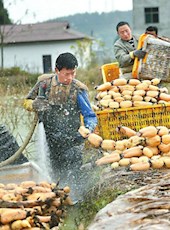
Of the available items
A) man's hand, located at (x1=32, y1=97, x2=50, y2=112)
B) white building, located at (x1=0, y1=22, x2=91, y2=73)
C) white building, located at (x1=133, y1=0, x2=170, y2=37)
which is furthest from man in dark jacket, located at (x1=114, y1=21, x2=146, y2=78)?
white building, located at (x1=0, y1=22, x2=91, y2=73)

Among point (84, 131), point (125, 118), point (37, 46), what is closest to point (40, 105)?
point (84, 131)

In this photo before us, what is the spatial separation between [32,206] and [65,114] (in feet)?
5.53

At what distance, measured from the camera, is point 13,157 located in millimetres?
7496

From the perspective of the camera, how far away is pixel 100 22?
128375 mm

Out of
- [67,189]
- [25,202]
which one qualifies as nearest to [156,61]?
[67,189]

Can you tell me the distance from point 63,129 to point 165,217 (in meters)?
2.98

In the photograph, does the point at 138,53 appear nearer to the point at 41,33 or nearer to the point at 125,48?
the point at 125,48

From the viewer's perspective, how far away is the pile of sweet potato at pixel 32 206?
5660 mm

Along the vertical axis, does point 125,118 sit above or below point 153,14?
A: below

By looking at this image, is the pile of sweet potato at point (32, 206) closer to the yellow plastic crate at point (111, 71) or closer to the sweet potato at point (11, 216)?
the sweet potato at point (11, 216)

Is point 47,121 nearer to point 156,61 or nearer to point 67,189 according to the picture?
point 67,189

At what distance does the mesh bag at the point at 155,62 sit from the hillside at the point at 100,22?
112249 mm

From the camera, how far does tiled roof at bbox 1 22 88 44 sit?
56125 mm

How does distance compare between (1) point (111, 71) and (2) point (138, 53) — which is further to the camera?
(1) point (111, 71)
